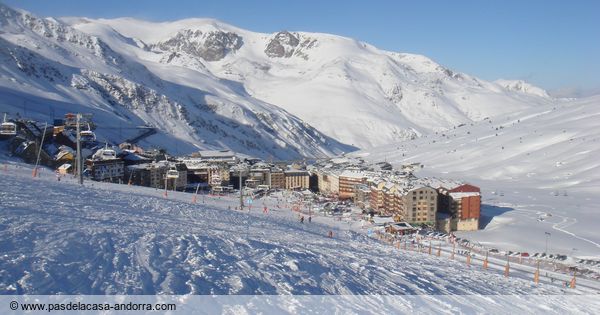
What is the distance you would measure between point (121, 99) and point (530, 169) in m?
101

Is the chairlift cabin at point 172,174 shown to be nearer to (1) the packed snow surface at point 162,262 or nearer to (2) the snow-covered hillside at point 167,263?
(1) the packed snow surface at point 162,262

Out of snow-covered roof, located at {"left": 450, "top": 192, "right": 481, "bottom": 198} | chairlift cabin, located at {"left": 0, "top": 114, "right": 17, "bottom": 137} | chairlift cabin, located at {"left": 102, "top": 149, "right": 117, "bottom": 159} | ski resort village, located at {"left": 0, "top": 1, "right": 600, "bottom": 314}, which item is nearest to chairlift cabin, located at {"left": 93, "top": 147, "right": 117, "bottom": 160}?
chairlift cabin, located at {"left": 102, "top": 149, "right": 117, "bottom": 159}

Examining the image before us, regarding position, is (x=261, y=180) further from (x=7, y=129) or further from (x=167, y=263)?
(x=167, y=263)

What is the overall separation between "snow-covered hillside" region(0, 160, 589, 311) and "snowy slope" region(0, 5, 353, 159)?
265 feet

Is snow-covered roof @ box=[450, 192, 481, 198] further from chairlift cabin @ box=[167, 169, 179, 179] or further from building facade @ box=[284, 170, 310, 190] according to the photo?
building facade @ box=[284, 170, 310, 190]

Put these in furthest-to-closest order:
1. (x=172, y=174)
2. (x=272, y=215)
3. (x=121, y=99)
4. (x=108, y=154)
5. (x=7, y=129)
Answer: (x=121, y=99) < (x=172, y=174) < (x=108, y=154) < (x=7, y=129) < (x=272, y=215)

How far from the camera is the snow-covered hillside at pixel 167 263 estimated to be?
29.3 feet

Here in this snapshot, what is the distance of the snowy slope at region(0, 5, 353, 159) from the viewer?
364ft

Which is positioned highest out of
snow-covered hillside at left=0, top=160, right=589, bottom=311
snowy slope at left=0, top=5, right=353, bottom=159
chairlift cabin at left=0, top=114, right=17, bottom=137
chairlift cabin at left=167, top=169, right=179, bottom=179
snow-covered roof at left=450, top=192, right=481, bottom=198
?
snowy slope at left=0, top=5, right=353, bottom=159

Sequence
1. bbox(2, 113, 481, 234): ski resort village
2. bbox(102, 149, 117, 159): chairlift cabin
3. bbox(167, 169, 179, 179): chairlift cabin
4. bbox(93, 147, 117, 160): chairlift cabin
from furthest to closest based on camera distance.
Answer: bbox(167, 169, 179, 179): chairlift cabin < bbox(102, 149, 117, 159): chairlift cabin < bbox(93, 147, 117, 160): chairlift cabin < bbox(2, 113, 481, 234): ski resort village

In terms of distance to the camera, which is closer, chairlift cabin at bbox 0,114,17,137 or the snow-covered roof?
chairlift cabin at bbox 0,114,17,137

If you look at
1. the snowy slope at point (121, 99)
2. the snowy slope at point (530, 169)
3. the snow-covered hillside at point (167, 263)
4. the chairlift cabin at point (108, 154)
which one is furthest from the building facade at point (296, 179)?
the snow-covered hillside at point (167, 263)

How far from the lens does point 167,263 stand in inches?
411

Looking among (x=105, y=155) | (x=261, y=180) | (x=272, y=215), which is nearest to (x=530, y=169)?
(x=261, y=180)
